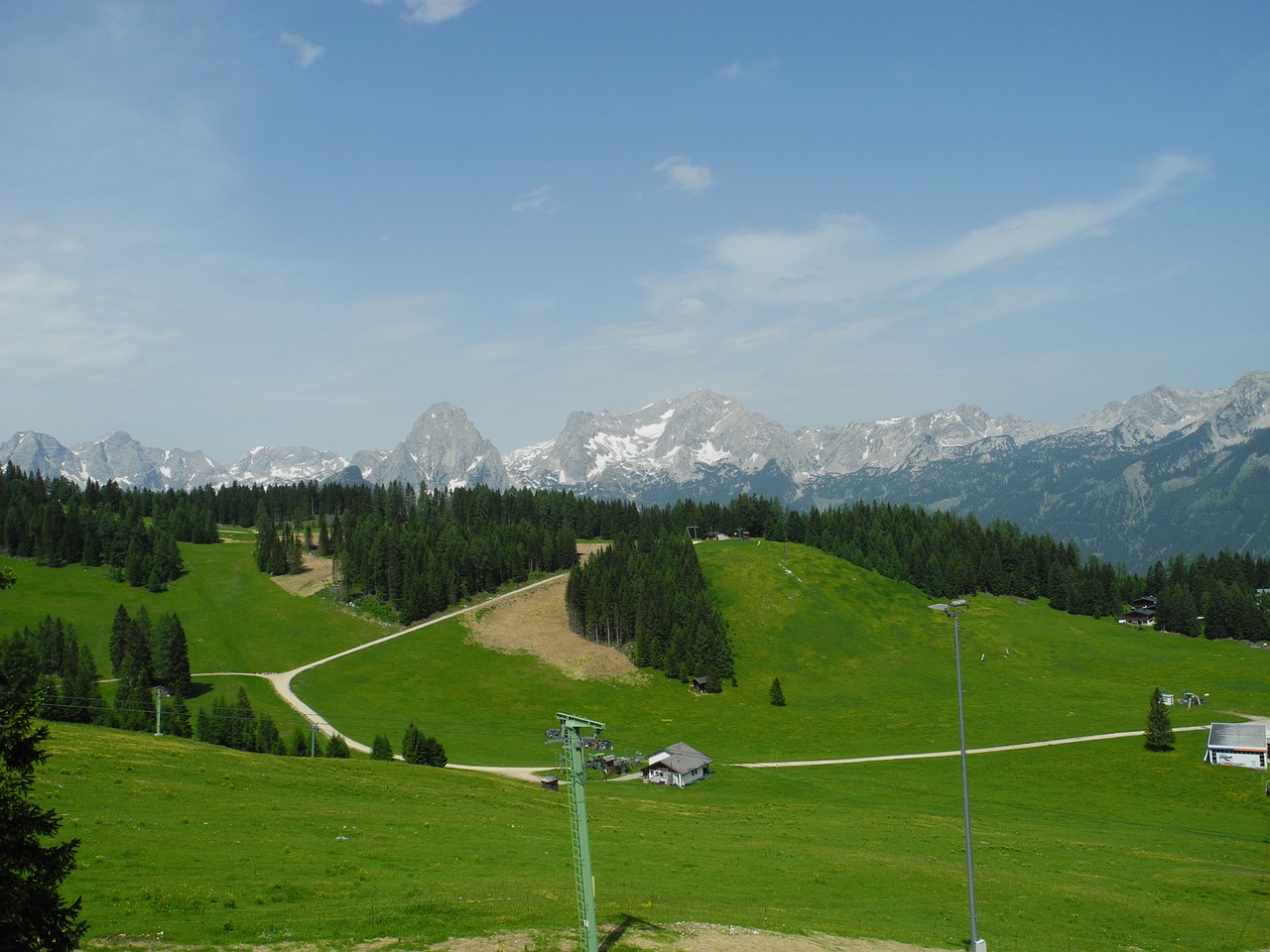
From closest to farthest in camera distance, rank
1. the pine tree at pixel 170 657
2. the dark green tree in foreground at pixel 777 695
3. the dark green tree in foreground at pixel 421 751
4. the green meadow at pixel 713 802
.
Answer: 1. the green meadow at pixel 713 802
2. the dark green tree in foreground at pixel 421 751
3. the pine tree at pixel 170 657
4. the dark green tree in foreground at pixel 777 695

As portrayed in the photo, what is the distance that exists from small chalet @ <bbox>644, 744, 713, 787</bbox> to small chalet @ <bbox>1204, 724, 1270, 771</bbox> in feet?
188

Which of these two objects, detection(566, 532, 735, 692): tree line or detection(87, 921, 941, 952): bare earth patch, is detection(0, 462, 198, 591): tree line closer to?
detection(566, 532, 735, 692): tree line

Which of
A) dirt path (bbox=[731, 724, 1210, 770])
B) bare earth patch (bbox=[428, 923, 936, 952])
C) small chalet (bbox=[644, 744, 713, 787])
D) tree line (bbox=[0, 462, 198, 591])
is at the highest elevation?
tree line (bbox=[0, 462, 198, 591])

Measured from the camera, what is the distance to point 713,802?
251 ft

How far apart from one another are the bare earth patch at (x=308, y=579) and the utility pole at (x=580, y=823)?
157197 mm

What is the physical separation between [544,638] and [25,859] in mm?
135609

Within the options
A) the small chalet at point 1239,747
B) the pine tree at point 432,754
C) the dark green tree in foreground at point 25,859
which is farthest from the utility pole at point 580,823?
the small chalet at point 1239,747

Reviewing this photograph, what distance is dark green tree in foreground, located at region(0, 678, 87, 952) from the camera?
18.7 m

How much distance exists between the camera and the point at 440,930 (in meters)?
28.7

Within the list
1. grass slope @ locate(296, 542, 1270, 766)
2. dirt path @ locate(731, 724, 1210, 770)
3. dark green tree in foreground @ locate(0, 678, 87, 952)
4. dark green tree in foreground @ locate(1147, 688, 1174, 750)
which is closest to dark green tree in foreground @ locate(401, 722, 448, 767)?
grass slope @ locate(296, 542, 1270, 766)

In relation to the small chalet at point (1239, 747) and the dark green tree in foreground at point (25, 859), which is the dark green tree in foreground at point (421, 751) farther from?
the small chalet at point (1239, 747)

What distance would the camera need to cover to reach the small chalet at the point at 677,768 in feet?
283

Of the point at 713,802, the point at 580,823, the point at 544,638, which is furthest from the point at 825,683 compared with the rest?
the point at 580,823

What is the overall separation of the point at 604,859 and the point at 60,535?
177015 mm
